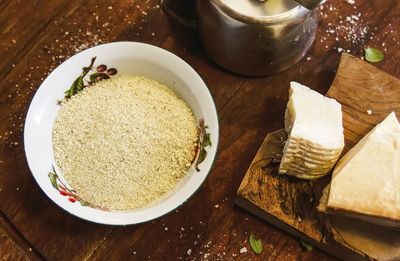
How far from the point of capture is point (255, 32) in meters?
0.92

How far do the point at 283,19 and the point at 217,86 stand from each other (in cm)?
26

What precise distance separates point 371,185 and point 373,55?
42 cm

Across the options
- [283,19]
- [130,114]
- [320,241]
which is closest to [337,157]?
[320,241]

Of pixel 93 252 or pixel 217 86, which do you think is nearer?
pixel 93 252

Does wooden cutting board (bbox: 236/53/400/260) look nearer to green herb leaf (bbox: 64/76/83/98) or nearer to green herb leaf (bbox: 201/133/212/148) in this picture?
green herb leaf (bbox: 201/133/212/148)

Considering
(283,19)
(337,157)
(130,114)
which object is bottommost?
(337,157)

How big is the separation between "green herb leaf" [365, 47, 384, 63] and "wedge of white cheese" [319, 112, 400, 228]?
0.30m

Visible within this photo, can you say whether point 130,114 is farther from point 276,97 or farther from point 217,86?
point 276,97

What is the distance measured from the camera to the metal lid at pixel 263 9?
0.89 m

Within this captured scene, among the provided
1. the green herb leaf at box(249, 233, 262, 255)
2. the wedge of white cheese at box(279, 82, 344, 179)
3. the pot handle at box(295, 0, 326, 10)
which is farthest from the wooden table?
Result: the pot handle at box(295, 0, 326, 10)

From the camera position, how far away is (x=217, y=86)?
1086mm

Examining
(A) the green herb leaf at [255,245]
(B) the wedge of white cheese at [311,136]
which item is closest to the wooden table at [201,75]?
(A) the green herb leaf at [255,245]

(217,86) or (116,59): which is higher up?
(116,59)

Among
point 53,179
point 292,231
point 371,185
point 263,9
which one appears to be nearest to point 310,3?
point 263,9
